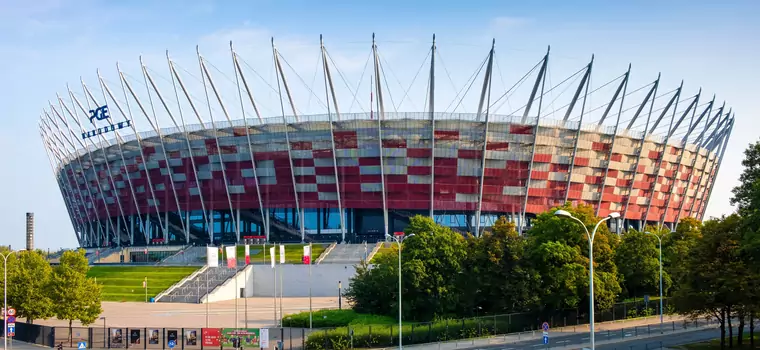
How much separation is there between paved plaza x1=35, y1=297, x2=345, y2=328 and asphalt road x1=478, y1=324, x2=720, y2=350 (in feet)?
73.8

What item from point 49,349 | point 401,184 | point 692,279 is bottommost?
point 49,349

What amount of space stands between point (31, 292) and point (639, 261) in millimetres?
54986

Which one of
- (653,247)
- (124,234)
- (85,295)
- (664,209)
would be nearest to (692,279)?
(653,247)

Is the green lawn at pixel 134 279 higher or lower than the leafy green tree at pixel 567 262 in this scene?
lower

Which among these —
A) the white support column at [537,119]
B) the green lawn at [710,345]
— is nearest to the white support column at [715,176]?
the white support column at [537,119]

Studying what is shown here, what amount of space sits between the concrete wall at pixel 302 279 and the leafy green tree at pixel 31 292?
34.6 metres

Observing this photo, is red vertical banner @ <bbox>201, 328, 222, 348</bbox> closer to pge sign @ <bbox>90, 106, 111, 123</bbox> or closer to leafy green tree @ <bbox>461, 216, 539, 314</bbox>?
leafy green tree @ <bbox>461, 216, 539, 314</bbox>

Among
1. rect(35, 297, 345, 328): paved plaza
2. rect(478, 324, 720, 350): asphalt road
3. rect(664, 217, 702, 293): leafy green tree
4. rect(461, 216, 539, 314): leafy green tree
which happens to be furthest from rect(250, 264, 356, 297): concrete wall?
rect(478, 324, 720, 350): asphalt road

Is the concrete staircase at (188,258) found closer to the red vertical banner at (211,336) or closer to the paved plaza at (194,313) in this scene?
the paved plaza at (194,313)

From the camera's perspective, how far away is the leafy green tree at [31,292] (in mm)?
64688

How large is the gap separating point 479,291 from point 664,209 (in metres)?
82.2

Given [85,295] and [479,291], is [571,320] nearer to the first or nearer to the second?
[479,291]

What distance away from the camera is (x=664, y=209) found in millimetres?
138125

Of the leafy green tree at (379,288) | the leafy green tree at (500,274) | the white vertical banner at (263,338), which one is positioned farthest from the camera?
the leafy green tree at (379,288)
